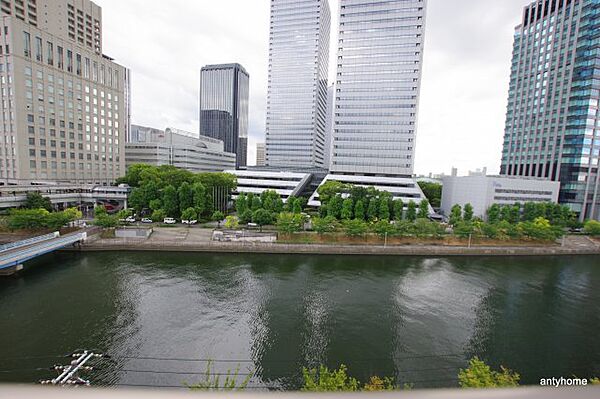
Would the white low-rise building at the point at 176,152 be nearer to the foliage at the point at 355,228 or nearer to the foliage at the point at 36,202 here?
the foliage at the point at 36,202

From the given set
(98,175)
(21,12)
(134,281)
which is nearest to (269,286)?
(134,281)

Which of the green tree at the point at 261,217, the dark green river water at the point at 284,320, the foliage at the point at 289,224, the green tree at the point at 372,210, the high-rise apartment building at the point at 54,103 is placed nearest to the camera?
the dark green river water at the point at 284,320

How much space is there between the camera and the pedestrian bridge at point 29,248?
54.4ft

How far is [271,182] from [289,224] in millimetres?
20277

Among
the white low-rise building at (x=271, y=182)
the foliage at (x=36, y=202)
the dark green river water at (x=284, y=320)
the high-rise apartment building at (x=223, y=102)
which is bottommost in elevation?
the dark green river water at (x=284, y=320)

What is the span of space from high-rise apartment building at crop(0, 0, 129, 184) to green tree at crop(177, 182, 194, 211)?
20.4m

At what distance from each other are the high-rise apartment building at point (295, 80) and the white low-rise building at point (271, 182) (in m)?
27.2

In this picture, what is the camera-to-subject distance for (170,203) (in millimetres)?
29984

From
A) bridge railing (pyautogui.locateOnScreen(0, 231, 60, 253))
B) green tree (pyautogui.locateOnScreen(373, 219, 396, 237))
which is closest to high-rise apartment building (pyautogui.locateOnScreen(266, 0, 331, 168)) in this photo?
green tree (pyautogui.locateOnScreen(373, 219, 396, 237))

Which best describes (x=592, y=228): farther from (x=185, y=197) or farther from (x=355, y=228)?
(x=185, y=197)

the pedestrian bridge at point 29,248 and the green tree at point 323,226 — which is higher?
the green tree at point 323,226

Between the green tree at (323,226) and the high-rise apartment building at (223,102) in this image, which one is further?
the high-rise apartment building at (223,102)

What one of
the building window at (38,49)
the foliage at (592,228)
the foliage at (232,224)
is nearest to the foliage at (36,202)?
the foliage at (232,224)

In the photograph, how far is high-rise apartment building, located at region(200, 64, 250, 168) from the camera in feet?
397
